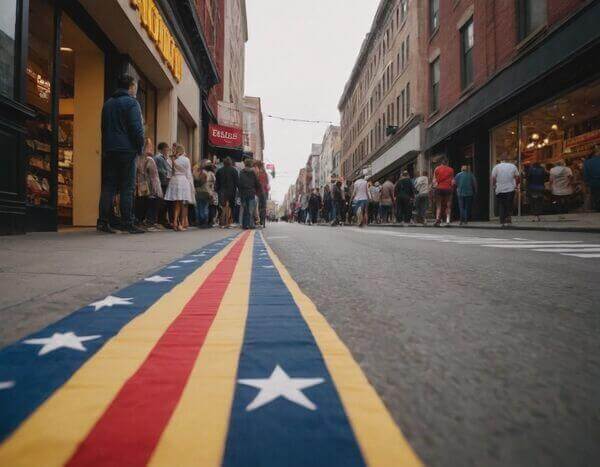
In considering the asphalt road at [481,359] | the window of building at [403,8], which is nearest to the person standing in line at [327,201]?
the window of building at [403,8]

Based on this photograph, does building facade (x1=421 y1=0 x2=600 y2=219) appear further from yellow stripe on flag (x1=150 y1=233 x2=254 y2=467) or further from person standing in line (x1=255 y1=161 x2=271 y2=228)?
yellow stripe on flag (x1=150 y1=233 x2=254 y2=467)

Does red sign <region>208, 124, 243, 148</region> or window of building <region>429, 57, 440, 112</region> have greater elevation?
window of building <region>429, 57, 440, 112</region>

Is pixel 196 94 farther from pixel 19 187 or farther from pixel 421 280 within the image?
pixel 421 280

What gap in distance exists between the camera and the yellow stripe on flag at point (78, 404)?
0.57m

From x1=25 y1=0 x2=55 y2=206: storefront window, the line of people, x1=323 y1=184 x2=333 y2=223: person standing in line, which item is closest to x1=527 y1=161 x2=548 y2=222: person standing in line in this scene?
the line of people

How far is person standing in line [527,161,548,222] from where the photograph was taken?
12.2 metres

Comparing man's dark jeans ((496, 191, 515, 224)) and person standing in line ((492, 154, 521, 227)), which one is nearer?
person standing in line ((492, 154, 521, 227))

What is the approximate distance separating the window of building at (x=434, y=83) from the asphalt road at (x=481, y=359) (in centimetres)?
1984

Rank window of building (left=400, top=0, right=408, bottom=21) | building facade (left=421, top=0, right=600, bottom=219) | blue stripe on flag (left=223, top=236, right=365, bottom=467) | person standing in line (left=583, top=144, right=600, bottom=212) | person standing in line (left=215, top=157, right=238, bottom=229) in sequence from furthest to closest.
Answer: window of building (left=400, top=0, right=408, bottom=21) → person standing in line (left=215, top=157, right=238, bottom=229) → person standing in line (left=583, top=144, right=600, bottom=212) → building facade (left=421, top=0, right=600, bottom=219) → blue stripe on flag (left=223, top=236, right=365, bottom=467)

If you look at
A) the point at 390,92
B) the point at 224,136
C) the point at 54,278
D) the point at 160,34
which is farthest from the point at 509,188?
the point at 390,92

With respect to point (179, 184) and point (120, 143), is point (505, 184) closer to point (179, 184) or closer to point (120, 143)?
point (179, 184)

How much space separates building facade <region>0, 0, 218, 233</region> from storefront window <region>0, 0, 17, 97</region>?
0.01 m

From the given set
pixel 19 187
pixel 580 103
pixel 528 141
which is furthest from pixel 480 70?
pixel 19 187

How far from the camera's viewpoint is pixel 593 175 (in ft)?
35.0
